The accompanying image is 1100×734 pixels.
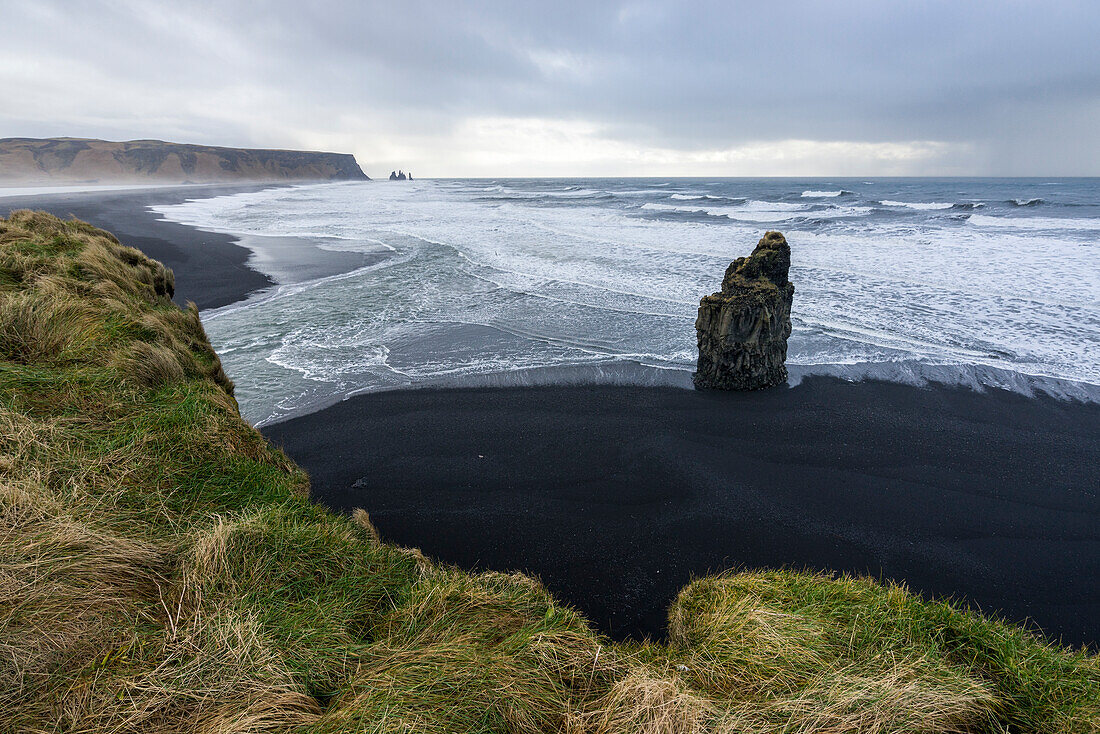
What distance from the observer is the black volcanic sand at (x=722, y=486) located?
174 inches

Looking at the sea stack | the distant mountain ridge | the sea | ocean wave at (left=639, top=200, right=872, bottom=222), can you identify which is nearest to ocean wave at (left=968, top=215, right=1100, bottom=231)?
the sea

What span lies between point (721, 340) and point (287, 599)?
6.80 meters

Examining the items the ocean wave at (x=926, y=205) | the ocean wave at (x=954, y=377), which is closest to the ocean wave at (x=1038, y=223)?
the ocean wave at (x=926, y=205)

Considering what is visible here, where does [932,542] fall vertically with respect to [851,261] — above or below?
below

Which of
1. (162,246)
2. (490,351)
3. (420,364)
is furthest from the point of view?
(162,246)

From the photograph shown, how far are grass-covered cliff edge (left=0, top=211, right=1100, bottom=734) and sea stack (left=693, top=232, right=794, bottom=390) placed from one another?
497cm

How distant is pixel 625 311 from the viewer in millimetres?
11734

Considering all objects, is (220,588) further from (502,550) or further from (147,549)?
(502,550)

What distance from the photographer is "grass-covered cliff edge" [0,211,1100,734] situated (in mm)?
1748

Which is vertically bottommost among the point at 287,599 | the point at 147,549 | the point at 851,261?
the point at 287,599

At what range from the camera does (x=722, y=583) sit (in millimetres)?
3104

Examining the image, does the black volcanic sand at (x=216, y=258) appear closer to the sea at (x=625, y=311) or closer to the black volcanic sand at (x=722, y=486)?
the sea at (x=625, y=311)

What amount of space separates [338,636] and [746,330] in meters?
7.03

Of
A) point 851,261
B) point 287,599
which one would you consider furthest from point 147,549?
point 851,261
